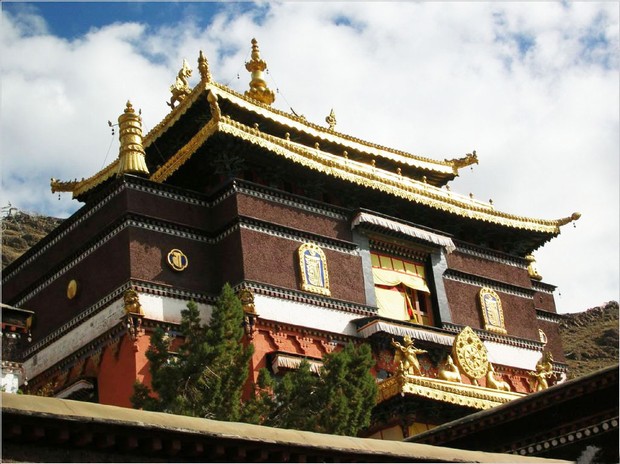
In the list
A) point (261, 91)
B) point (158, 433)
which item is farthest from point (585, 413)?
point (261, 91)

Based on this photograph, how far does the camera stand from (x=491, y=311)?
102ft

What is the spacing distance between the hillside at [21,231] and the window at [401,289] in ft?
100

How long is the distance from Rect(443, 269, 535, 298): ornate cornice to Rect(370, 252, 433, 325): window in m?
1.10

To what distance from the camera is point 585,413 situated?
55.2ft

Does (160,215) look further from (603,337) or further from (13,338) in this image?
(603,337)

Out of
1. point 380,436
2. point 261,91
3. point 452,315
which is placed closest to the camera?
point 380,436

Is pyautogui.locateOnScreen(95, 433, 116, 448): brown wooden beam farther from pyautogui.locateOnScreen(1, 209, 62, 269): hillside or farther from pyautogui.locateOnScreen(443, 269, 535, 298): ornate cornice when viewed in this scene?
pyautogui.locateOnScreen(1, 209, 62, 269): hillside

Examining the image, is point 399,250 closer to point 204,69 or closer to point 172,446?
point 204,69

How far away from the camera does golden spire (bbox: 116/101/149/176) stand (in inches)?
1054

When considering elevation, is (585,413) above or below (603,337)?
below

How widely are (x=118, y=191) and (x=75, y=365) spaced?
437cm

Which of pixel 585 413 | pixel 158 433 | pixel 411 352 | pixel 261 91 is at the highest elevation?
pixel 261 91

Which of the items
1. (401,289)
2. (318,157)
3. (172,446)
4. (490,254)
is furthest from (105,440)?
(490,254)

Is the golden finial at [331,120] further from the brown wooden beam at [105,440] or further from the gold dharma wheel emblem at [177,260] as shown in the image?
the brown wooden beam at [105,440]
